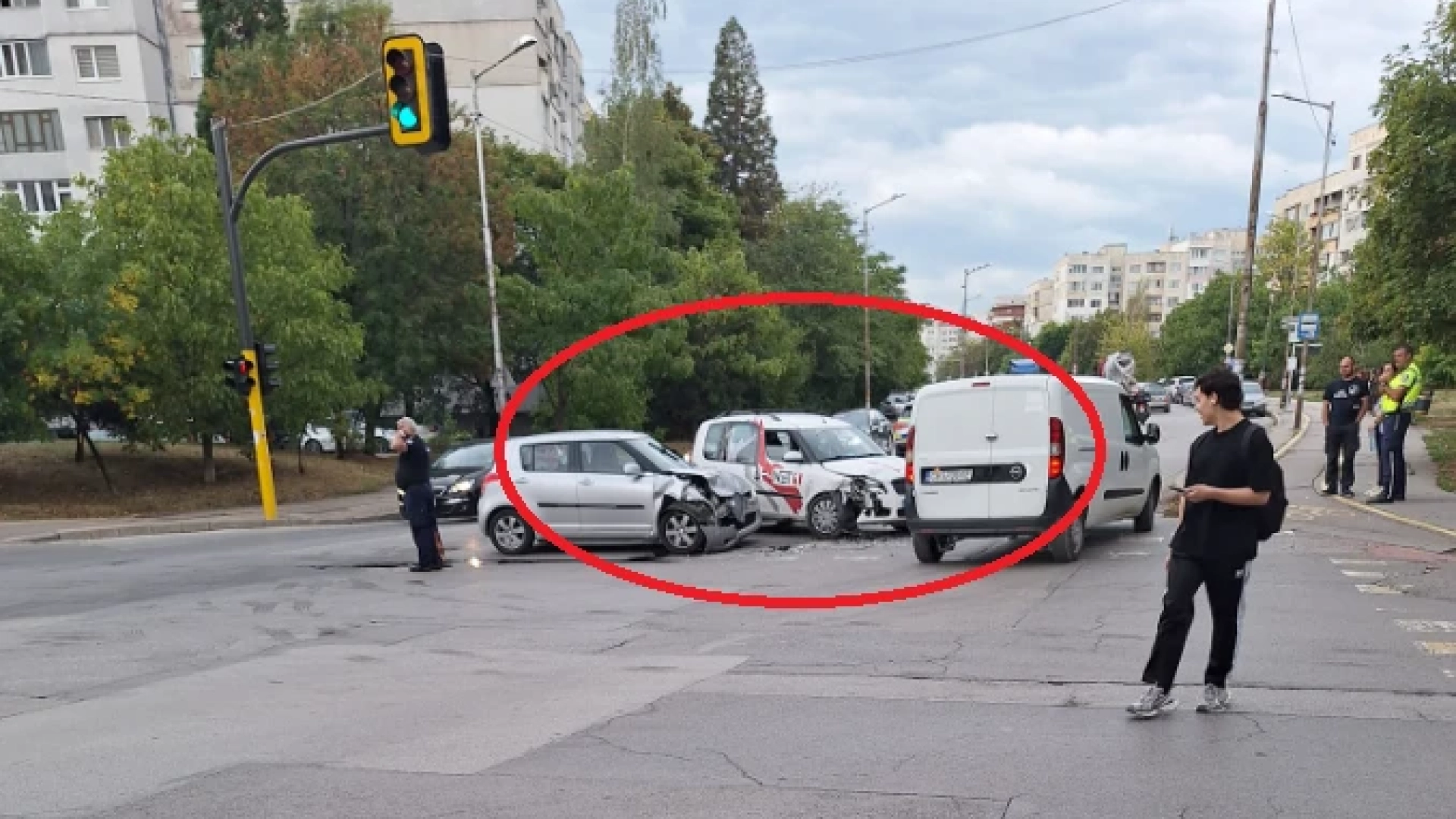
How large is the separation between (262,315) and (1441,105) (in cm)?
2364

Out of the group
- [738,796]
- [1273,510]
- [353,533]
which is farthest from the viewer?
[353,533]

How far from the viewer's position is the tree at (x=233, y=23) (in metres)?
43.0

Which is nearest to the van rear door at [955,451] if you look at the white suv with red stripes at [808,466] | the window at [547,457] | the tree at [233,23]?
the white suv with red stripes at [808,466]

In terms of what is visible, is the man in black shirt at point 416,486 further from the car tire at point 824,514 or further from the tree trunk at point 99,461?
the tree trunk at point 99,461

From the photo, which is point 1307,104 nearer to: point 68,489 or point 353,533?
point 353,533

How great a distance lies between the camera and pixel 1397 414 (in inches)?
533

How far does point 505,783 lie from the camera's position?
471 cm

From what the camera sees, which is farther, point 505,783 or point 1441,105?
point 1441,105

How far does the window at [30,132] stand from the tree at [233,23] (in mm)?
10971

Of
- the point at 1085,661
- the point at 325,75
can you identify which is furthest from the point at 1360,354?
the point at 1085,661

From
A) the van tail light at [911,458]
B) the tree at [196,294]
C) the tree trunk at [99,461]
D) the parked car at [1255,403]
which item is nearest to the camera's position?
the van tail light at [911,458]

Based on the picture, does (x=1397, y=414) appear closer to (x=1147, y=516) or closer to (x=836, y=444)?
(x=1147, y=516)

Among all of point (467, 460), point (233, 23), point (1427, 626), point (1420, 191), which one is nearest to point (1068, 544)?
point (1427, 626)

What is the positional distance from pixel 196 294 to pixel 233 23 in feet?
88.6
